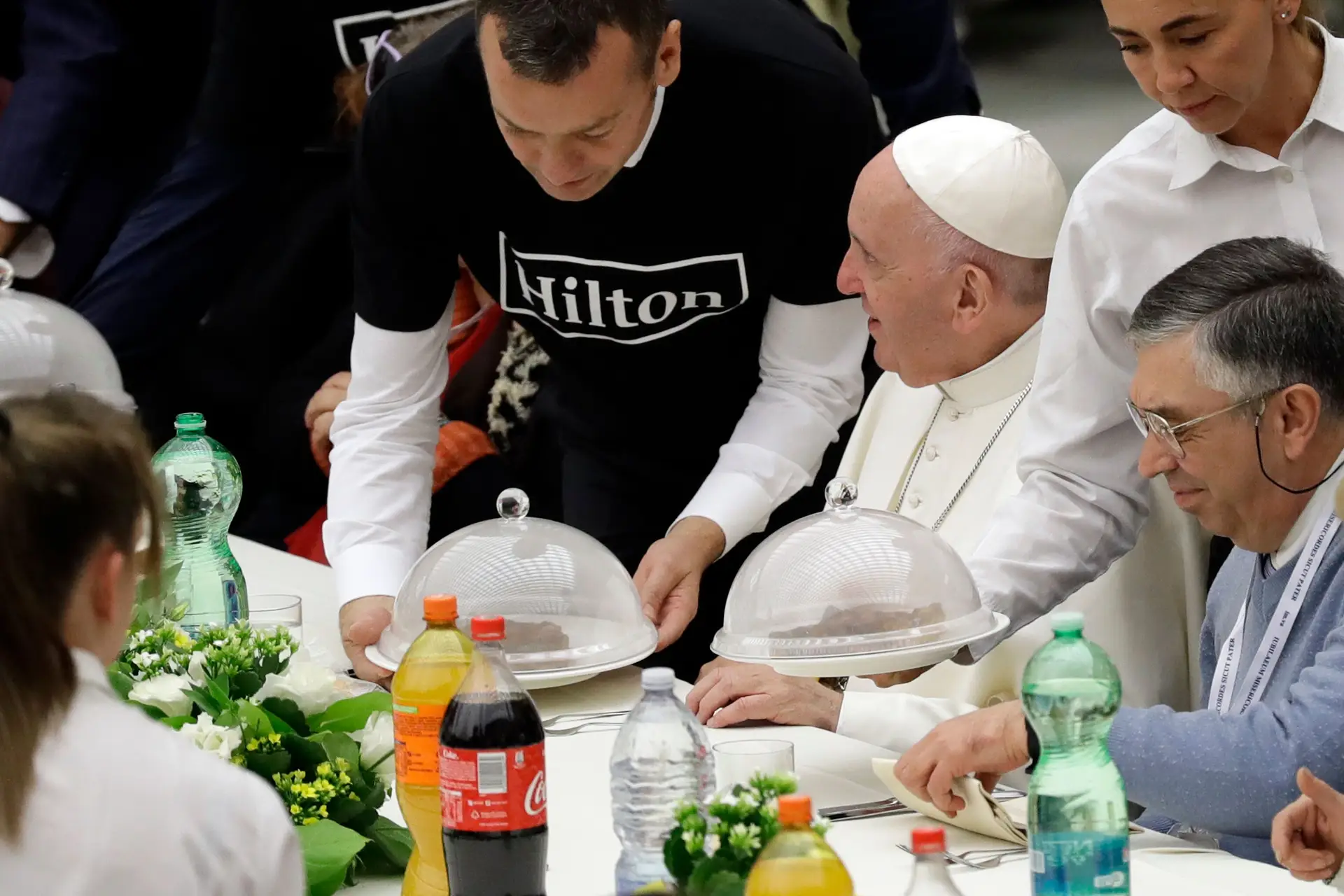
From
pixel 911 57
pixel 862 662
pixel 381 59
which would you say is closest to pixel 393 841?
pixel 862 662

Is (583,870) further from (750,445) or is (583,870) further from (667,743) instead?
(750,445)

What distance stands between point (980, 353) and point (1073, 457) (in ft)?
1.01

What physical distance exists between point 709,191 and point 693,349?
1.04 ft

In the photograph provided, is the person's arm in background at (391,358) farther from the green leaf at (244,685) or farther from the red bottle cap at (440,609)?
the red bottle cap at (440,609)

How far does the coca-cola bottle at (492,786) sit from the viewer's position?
149 cm

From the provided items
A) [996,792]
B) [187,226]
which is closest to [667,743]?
[996,792]

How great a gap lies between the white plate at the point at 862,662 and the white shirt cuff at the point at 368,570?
36.5 inches

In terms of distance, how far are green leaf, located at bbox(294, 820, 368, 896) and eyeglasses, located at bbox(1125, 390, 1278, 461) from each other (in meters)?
1.03

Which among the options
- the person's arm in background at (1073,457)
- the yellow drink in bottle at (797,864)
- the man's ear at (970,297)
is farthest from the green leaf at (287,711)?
the man's ear at (970,297)

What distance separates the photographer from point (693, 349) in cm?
309

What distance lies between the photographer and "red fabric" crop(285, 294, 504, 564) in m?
4.06

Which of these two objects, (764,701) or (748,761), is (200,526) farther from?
(748,761)

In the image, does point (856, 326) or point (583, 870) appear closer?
point (583, 870)

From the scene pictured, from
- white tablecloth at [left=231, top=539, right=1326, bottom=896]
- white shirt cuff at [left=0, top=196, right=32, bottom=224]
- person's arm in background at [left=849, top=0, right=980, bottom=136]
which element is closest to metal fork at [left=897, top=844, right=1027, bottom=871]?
white tablecloth at [left=231, top=539, right=1326, bottom=896]
